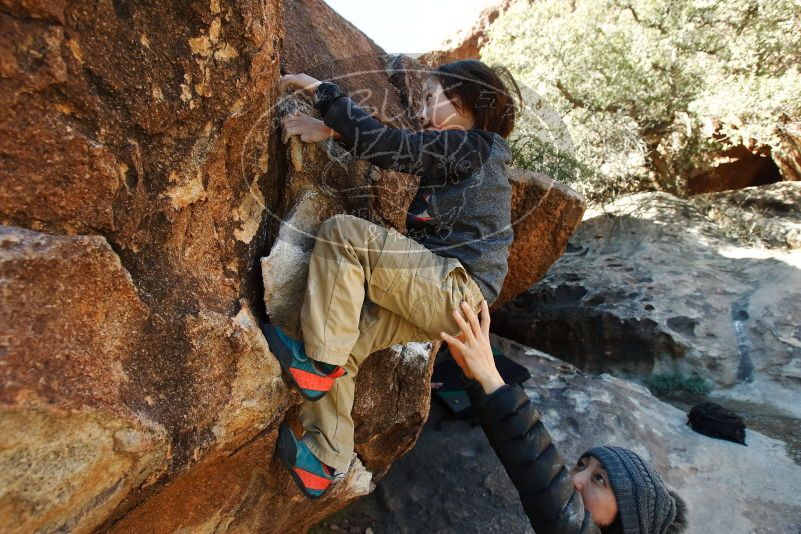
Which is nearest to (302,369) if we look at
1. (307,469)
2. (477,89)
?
(307,469)

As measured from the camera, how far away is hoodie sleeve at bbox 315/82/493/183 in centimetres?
229

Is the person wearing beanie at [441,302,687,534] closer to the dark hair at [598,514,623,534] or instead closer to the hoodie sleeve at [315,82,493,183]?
the dark hair at [598,514,623,534]

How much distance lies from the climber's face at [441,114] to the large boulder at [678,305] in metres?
4.12

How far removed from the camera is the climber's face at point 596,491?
87.0 inches

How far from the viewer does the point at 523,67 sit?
8688 millimetres

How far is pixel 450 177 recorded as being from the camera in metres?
2.49

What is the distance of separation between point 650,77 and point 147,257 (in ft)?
27.7

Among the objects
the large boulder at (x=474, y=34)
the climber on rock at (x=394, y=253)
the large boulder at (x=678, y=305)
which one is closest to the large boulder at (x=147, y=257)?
the climber on rock at (x=394, y=253)

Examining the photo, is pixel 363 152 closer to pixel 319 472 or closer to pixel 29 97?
pixel 29 97

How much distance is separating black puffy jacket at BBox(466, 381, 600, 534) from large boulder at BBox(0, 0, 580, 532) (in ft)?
2.89

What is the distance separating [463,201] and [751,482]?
10.0ft

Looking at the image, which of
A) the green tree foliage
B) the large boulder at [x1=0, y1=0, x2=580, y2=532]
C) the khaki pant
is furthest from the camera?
the green tree foliage

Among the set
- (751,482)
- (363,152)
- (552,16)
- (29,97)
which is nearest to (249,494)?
(363,152)

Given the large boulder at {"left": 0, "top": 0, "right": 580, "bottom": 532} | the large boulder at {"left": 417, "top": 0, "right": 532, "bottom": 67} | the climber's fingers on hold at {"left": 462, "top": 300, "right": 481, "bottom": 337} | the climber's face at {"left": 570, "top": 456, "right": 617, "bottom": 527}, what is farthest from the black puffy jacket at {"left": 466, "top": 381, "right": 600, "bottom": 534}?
the large boulder at {"left": 417, "top": 0, "right": 532, "bottom": 67}
